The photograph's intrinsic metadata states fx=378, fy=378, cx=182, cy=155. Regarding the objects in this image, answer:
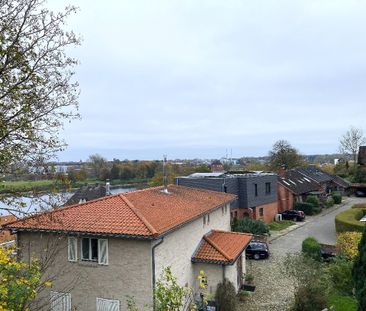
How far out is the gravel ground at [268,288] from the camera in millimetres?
20655

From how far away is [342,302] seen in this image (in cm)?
2036

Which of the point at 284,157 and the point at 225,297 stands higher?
the point at 284,157

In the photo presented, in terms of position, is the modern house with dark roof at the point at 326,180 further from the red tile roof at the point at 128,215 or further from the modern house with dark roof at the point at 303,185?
the red tile roof at the point at 128,215

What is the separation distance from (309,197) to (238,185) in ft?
52.6

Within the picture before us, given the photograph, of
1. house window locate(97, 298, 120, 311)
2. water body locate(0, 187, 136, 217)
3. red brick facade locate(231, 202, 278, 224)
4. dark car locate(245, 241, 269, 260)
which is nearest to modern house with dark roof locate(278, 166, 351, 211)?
red brick facade locate(231, 202, 278, 224)

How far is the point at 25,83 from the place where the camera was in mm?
10539

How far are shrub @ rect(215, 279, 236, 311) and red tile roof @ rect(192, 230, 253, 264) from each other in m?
1.27

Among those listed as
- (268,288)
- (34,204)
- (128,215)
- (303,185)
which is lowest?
(268,288)

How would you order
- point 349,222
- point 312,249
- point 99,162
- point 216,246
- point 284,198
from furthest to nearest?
point 99,162, point 284,198, point 349,222, point 312,249, point 216,246

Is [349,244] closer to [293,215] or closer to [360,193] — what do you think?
[293,215]

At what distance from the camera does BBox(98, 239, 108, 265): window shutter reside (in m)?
16.6

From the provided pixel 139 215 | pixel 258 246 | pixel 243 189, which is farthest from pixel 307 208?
pixel 139 215

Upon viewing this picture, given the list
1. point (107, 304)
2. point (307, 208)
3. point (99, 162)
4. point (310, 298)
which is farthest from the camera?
point (99, 162)

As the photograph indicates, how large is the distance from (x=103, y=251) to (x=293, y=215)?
3632 cm
